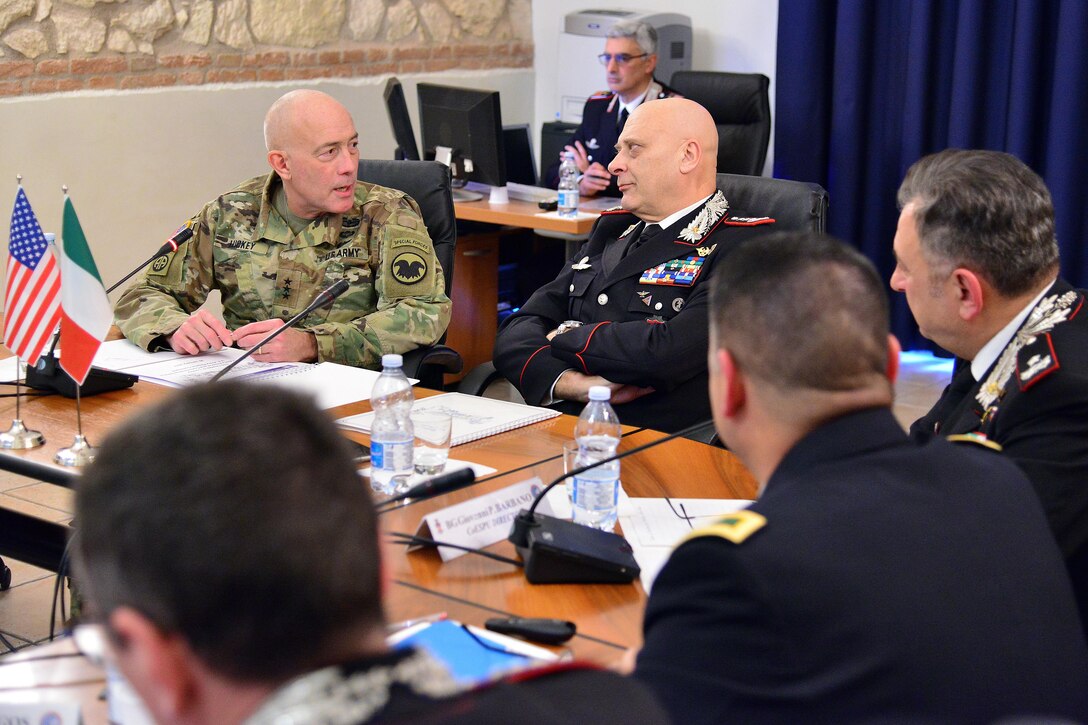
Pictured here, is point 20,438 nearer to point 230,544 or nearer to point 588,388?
point 588,388

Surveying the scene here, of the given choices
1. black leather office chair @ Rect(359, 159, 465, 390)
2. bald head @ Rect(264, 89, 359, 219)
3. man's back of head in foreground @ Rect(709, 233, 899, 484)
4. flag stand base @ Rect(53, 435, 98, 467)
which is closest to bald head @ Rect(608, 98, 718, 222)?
black leather office chair @ Rect(359, 159, 465, 390)

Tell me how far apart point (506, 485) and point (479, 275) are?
3.10 meters

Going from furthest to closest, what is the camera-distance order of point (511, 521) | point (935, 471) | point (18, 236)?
point (18, 236), point (511, 521), point (935, 471)

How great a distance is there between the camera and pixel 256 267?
2.97m

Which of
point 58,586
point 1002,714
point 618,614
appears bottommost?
point 58,586

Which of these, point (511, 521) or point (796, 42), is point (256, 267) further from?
point (796, 42)

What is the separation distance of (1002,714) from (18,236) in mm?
1958

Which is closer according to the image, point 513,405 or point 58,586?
point 58,586

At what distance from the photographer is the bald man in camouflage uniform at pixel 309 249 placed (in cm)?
Answer: 289

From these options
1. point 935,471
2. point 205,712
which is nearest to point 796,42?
point 935,471

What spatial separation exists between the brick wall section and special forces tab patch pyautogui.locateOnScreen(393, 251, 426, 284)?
2.37 m

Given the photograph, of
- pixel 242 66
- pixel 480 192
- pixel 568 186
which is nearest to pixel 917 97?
pixel 568 186

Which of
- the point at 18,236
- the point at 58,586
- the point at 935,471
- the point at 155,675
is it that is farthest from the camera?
the point at 18,236

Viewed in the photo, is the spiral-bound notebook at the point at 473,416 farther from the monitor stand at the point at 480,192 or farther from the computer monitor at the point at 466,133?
the monitor stand at the point at 480,192
